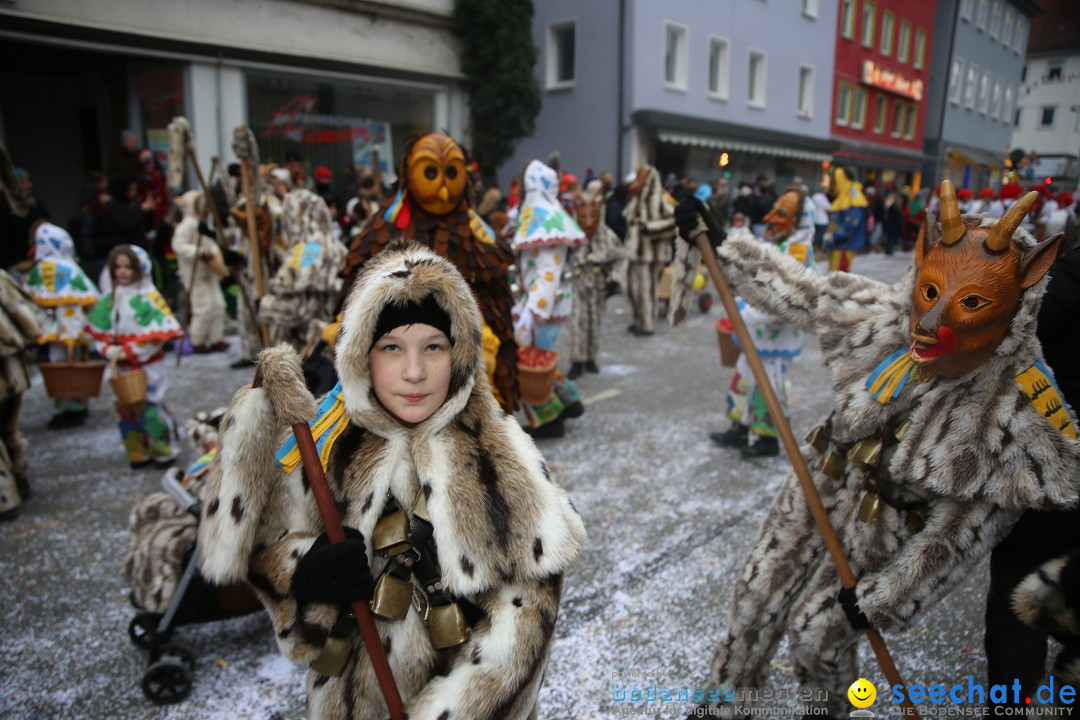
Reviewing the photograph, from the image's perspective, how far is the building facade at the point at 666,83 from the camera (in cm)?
1762

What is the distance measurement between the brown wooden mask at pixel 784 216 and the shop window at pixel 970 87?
36210 mm

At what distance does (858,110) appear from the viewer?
27.5 meters

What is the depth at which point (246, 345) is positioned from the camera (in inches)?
298

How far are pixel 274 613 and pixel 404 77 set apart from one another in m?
14.6

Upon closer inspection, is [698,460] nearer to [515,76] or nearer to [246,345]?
[246,345]

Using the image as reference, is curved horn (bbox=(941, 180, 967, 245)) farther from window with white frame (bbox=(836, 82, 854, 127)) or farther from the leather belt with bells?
window with white frame (bbox=(836, 82, 854, 127))

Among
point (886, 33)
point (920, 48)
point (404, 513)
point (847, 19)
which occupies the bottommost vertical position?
point (404, 513)

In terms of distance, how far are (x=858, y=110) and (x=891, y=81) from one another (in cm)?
261

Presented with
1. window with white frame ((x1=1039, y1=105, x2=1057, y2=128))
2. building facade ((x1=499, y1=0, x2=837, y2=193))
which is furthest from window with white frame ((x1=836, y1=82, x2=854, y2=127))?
window with white frame ((x1=1039, y1=105, x2=1057, y2=128))

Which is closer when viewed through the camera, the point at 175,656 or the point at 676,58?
the point at 175,656

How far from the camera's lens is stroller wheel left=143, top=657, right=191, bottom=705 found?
8.77 ft

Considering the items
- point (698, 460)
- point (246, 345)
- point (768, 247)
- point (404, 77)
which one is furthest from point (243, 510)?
point (404, 77)

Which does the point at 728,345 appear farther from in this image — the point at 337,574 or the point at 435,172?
the point at 337,574

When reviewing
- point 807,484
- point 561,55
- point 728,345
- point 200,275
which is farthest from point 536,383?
point 561,55
